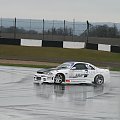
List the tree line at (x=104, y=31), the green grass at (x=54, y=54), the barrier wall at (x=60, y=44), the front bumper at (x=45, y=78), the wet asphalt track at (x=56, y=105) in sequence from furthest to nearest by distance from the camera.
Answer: the tree line at (x=104, y=31) → the barrier wall at (x=60, y=44) → the green grass at (x=54, y=54) → the front bumper at (x=45, y=78) → the wet asphalt track at (x=56, y=105)

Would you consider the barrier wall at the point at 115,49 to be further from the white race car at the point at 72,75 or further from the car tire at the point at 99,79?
the car tire at the point at 99,79

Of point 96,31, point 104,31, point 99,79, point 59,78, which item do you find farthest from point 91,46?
point 59,78

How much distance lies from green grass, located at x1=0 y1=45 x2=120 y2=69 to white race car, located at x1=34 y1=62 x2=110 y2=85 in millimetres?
22993

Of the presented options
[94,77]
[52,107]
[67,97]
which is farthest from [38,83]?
[52,107]

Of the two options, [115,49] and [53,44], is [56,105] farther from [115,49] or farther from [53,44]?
[115,49]

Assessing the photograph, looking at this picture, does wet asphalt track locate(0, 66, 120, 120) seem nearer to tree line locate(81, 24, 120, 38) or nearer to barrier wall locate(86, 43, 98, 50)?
barrier wall locate(86, 43, 98, 50)

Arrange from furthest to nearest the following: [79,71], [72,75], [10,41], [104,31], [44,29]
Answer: [104,31] → [44,29] → [10,41] → [79,71] → [72,75]

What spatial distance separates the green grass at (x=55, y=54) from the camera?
48.7 meters

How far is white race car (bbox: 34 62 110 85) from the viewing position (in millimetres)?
23219

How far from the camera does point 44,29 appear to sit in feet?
215

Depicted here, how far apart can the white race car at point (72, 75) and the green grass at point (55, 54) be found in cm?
2299

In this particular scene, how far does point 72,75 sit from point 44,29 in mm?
42163

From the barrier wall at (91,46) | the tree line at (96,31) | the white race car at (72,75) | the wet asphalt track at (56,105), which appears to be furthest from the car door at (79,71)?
the tree line at (96,31)

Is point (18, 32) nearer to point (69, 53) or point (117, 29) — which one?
point (117, 29)
